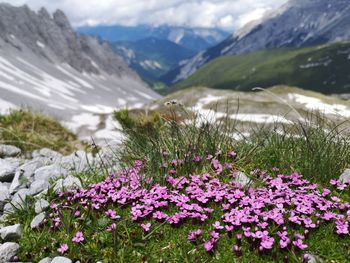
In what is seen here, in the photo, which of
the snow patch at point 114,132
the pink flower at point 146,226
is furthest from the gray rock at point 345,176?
the snow patch at point 114,132

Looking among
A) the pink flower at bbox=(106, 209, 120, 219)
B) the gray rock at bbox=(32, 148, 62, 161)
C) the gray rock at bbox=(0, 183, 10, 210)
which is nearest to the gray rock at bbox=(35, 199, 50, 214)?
the gray rock at bbox=(0, 183, 10, 210)

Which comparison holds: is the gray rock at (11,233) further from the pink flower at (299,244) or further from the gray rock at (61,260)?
the pink flower at (299,244)

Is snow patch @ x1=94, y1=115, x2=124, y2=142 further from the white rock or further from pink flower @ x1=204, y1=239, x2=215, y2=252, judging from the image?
pink flower @ x1=204, y1=239, x2=215, y2=252

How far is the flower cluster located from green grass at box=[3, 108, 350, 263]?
16 cm

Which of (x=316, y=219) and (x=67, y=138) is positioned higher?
(x=316, y=219)

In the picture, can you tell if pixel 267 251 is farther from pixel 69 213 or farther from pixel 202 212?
pixel 69 213

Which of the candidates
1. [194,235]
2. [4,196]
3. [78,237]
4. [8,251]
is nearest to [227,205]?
[194,235]

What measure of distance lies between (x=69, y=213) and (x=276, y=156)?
4.90 m

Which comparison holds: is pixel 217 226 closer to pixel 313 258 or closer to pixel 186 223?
pixel 186 223

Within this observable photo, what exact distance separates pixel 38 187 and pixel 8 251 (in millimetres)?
2656

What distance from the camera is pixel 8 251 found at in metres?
7.88

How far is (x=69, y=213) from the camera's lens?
339 inches

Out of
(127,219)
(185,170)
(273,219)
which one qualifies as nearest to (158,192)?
(127,219)

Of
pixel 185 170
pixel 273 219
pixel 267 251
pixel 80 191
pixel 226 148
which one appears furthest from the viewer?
pixel 226 148
